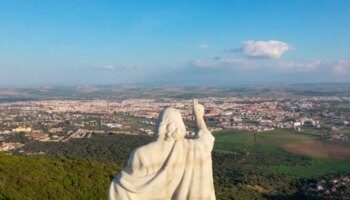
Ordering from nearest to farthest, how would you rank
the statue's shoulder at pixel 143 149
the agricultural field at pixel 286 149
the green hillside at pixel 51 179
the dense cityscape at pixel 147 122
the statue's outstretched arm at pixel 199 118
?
the statue's shoulder at pixel 143 149 → the statue's outstretched arm at pixel 199 118 → the green hillside at pixel 51 179 → the agricultural field at pixel 286 149 → the dense cityscape at pixel 147 122

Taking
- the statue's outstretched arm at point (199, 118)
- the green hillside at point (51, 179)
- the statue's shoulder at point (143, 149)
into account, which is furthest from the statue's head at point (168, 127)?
the green hillside at point (51, 179)

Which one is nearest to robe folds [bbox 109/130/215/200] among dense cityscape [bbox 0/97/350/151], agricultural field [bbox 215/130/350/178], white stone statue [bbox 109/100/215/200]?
white stone statue [bbox 109/100/215/200]

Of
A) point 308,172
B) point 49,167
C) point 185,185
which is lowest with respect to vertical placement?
point 308,172

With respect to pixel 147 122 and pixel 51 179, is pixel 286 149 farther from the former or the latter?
pixel 51 179

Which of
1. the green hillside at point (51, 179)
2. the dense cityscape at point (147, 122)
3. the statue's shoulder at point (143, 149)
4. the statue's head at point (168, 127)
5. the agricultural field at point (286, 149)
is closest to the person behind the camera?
the statue's shoulder at point (143, 149)

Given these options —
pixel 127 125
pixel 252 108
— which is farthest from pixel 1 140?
pixel 252 108

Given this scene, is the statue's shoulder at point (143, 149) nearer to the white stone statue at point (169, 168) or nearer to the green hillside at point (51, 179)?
the white stone statue at point (169, 168)

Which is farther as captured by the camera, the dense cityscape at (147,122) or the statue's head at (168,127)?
the dense cityscape at (147,122)

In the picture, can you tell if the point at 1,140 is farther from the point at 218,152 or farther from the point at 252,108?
the point at 252,108

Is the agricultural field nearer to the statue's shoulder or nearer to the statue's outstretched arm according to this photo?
the statue's outstretched arm
